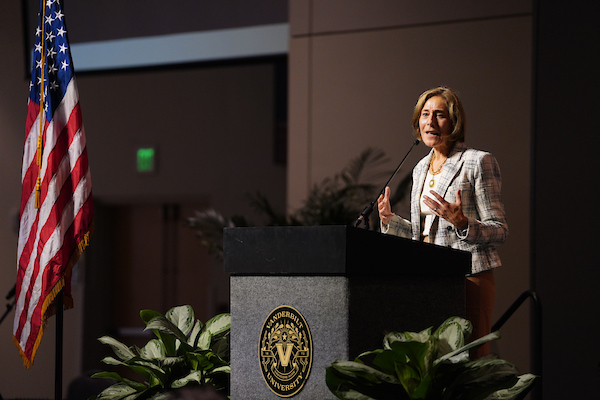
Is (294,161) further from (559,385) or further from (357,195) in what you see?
(559,385)

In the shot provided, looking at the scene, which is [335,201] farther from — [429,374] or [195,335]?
[429,374]

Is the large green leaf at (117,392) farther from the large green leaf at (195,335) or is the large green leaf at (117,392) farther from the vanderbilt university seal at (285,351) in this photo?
the vanderbilt university seal at (285,351)

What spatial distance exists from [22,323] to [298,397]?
79.5 inches

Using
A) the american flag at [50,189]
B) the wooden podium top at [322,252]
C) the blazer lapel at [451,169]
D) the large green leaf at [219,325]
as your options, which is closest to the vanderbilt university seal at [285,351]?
Answer: the wooden podium top at [322,252]

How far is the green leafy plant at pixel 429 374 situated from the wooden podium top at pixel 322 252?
0.20m

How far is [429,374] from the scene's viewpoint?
5.01 ft

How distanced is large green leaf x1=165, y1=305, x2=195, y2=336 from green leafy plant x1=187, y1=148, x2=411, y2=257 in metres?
2.47

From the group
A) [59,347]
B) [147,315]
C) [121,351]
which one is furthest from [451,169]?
[59,347]

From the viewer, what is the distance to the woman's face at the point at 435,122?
6.98 feet

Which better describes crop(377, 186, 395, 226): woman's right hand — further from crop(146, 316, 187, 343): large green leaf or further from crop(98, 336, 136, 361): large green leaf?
crop(98, 336, 136, 361): large green leaf

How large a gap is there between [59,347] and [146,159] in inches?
203

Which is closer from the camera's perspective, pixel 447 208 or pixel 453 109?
pixel 447 208

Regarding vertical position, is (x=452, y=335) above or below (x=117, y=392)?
above

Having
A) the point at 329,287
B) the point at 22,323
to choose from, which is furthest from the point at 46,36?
the point at 329,287
